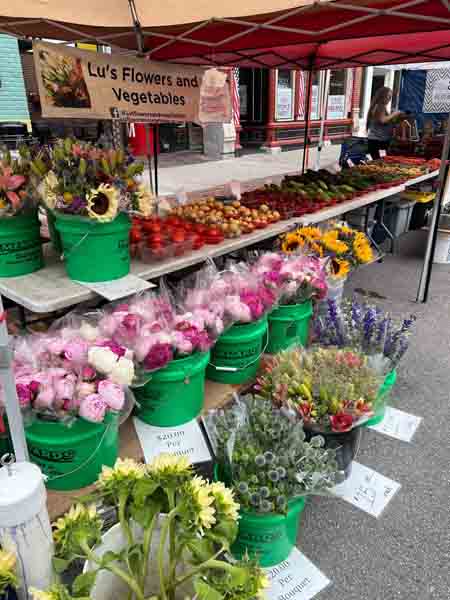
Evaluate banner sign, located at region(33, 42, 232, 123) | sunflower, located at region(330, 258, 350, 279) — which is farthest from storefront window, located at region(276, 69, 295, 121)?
sunflower, located at region(330, 258, 350, 279)

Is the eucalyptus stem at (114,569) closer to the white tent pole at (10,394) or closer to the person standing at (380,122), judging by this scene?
the white tent pole at (10,394)

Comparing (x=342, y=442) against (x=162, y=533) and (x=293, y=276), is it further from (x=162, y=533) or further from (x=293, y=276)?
(x=162, y=533)

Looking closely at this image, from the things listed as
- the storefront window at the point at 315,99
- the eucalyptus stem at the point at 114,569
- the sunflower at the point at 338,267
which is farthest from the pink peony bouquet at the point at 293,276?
the storefront window at the point at 315,99

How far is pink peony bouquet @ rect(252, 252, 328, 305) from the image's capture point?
241 cm

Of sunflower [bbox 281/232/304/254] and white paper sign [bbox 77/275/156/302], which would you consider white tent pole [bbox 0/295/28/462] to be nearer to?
white paper sign [bbox 77/275/156/302]

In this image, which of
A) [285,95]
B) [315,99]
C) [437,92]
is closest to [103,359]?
[437,92]

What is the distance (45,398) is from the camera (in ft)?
4.78

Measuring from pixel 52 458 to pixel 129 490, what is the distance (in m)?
0.46

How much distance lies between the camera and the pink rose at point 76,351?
5.34 feet

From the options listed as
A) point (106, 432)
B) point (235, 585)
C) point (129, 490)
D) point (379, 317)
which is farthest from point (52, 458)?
point (379, 317)

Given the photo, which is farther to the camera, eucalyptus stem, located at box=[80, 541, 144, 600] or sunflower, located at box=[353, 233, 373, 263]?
sunflower, located at box=[353, 233, 373, 263]

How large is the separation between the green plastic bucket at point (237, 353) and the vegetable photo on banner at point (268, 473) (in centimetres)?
42

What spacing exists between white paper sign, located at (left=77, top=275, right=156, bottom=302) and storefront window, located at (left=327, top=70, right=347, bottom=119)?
16.9 m

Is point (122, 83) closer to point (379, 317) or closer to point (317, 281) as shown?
point (317, 281)
